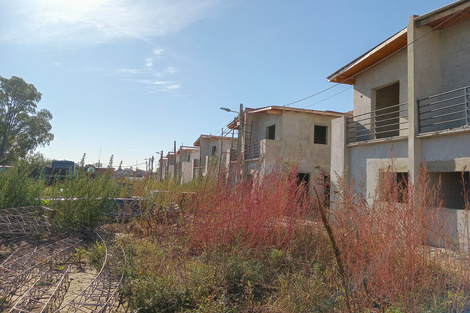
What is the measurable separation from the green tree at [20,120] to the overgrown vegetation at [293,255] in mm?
31311

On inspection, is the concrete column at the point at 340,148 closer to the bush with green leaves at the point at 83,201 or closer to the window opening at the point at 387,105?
the window opening at the point at 387,105

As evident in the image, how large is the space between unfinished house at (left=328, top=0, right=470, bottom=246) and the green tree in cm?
3214

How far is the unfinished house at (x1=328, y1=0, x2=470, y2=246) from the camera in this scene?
7.30 m

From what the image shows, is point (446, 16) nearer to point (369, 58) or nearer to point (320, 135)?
point (369, 58)

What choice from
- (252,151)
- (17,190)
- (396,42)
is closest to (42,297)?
(17,190)

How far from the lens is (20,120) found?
32.0m

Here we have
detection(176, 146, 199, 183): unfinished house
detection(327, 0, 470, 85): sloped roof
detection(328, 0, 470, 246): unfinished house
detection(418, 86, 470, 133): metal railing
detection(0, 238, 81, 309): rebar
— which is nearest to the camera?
detection(0, 238, 81, 309): rebar

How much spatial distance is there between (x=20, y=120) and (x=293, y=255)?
35.7 m

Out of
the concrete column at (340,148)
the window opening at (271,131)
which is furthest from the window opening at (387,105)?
the window opening at (271,131)

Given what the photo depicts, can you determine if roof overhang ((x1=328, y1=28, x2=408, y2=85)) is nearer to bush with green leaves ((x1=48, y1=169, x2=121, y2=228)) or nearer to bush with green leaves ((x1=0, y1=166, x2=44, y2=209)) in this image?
bush with green leaves ((x1=48, y1=169, x2=121, y2=228))

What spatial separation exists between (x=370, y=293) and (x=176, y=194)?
6.09m

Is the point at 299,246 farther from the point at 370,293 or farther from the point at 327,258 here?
the point at 370,293

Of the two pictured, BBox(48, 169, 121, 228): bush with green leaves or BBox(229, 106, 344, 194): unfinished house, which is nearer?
BBox(48, 169, 121, 228): bush with green leaves

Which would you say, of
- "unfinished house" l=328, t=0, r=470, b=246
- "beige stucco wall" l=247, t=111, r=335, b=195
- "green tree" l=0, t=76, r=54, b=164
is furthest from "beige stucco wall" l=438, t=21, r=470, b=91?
"green tree" l=0, t=76, r=54, b=164
